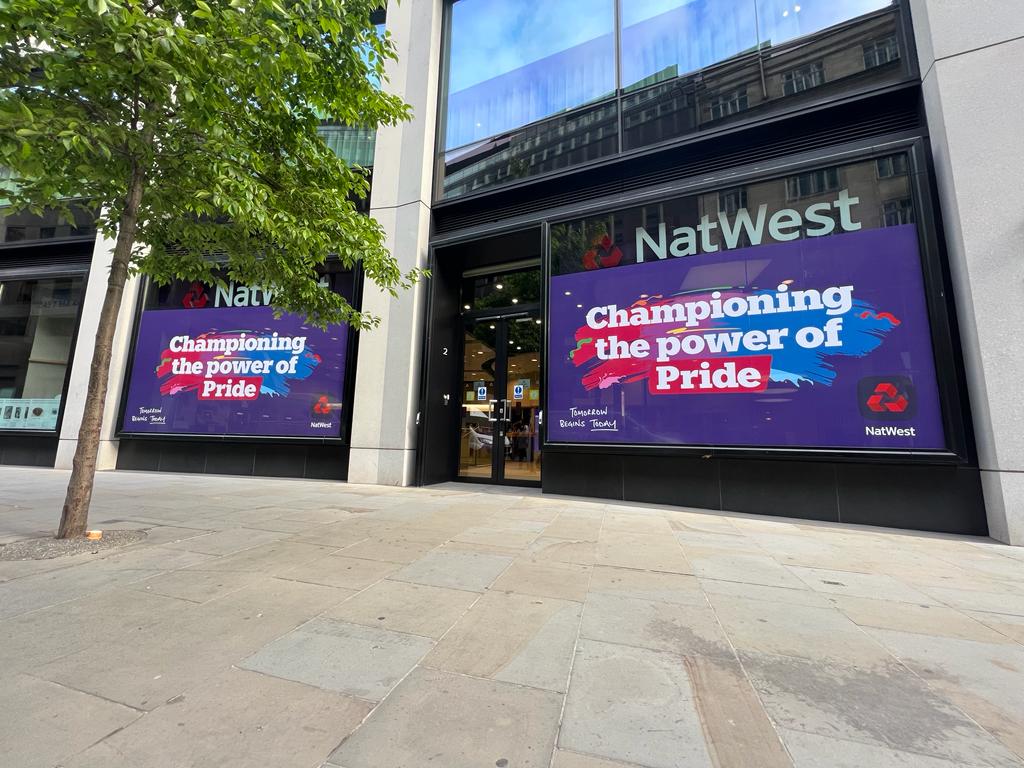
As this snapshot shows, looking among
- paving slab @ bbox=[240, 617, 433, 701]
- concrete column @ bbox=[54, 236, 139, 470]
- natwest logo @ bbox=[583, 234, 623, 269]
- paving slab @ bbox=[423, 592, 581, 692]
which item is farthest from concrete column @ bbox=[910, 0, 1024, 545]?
concrete column @ bbox=[54, 236, 139, 470]

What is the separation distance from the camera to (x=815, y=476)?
597 centimetres

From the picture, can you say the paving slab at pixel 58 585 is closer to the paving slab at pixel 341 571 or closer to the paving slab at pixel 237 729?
the paving slab at pixel 341 571

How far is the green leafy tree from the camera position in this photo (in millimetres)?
3121

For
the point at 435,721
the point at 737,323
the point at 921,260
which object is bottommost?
the point at 435,721

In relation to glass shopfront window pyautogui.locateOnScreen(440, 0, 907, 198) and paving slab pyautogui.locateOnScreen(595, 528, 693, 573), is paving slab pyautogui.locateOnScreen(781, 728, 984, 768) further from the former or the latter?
glass shopfront window pyautogui.locateOnScreen(440, 0, 907, 198)

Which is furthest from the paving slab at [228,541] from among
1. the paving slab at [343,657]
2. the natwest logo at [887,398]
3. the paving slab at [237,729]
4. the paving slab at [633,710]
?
the natwest logo at [887,398]

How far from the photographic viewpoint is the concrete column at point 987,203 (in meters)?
4.93

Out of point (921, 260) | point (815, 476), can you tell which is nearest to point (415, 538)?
point (815, 476)

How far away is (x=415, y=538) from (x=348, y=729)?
9.41 ft

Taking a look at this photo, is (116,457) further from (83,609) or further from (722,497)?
(722,497)

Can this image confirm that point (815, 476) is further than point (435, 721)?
Yes

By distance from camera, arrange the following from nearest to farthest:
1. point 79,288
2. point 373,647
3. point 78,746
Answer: point 78,746
point 373,647
point 79,288

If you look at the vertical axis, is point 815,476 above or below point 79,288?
below

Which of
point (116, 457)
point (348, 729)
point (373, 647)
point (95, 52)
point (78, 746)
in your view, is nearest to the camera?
point (78, 746)
